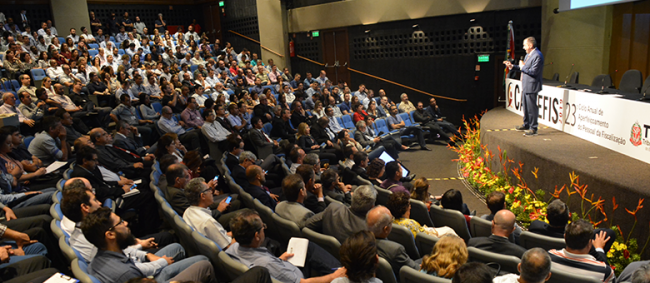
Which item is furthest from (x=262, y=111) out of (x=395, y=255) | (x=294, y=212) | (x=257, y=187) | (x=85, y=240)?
(x=395, y=255)

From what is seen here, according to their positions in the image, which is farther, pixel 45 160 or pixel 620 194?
pixel 45 160

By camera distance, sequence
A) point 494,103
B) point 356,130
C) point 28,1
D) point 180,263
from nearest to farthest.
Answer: point 180,263 → point 356,130 → point 494,103 → point 28,1

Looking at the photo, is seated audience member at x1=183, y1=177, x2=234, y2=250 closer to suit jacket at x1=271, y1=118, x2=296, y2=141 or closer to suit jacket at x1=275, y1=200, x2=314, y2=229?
suit jacket at x1=275, y1=200, x2=314, y2=229

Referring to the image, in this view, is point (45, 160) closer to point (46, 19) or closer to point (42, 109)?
point (42, 109)

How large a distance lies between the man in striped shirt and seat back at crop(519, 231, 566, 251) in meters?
0.24

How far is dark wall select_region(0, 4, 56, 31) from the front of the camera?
1228 cm

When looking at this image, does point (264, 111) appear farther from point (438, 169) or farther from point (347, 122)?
point (438, 169)

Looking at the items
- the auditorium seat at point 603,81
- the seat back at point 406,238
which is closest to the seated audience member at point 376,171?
the seat back at point 406,238

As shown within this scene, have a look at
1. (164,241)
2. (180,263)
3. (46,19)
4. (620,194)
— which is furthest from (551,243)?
(46,19)

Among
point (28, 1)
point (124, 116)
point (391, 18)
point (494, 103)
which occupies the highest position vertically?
point (28, 1)

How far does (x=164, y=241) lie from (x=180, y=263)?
782mm

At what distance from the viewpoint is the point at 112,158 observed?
5.03m

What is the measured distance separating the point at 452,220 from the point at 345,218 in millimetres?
936

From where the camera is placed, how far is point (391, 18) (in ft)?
37.0
